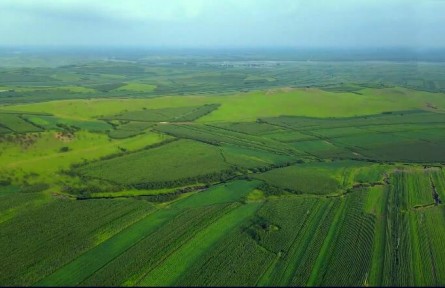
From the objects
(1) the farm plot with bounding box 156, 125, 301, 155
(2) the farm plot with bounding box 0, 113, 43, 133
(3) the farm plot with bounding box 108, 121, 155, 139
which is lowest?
(1) the farm plot with bounding box 156, 125, 301, 155

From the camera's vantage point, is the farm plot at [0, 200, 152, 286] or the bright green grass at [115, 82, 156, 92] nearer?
the farm plot at [0, 200, 152, 286]

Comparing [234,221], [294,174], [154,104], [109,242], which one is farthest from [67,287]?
[154,104]

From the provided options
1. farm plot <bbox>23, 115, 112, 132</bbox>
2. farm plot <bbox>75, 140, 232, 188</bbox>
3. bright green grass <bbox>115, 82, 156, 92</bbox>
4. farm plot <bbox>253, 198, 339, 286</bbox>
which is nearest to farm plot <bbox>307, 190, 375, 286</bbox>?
farm plot <bbox>253, 198, 339, 286</bbox>

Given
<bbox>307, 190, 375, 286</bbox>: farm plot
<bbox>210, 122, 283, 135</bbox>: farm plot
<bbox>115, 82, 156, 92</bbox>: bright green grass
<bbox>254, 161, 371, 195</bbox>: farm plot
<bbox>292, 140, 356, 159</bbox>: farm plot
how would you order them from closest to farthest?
<bbox>307, 190, 375, 286</bbox>: farm plot < <bbox>254, 161, 371, 195</bbox>: farm plot < <bbox>292, 140, 356, 159</bbox>: farm plot < <bbox>210, 122, 283, 135</bbox>: farm plot < <bbox>115, 82, 156, 92</bbox>: bright green grass

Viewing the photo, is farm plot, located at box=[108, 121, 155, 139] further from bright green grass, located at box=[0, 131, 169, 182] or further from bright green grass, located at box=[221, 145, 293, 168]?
bright green grass, located at box=[221, 145, 293, 168]

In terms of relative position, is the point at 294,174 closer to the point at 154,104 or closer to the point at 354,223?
the point at 354,223

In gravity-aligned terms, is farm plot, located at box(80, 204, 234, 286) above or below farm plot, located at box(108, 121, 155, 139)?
below

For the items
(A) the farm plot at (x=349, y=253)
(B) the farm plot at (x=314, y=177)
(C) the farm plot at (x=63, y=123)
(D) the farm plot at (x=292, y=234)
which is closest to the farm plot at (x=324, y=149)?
(B) the farm plot at (x=314, y=177)
